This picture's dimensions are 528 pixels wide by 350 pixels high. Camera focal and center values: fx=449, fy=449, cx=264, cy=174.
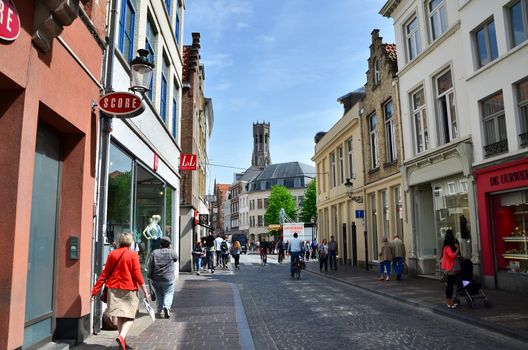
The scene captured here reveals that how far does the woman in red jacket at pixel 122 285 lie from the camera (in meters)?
6.14

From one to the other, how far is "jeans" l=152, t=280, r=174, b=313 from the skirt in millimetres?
2855

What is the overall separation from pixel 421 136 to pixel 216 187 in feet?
354

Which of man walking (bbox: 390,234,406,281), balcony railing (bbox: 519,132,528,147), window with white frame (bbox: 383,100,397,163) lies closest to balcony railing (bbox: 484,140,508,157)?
balcony railing (bbox: 519,132,528,147)

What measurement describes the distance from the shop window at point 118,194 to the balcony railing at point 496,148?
33.1ft

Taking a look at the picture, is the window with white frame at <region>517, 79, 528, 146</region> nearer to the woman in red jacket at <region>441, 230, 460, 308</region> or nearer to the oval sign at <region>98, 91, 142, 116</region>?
the woman in red jacket at <region>441, 230, 460, 308</region>

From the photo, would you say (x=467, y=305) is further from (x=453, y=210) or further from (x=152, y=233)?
(x=152, y=233)

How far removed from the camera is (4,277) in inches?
189

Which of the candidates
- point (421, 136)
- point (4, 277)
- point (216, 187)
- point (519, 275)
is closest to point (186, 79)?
point (421, 136)

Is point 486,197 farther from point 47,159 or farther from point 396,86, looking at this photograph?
point 47,159

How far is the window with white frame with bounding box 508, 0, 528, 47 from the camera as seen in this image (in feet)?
38.9

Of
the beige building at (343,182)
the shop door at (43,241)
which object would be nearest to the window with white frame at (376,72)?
the beige building at (343,182)

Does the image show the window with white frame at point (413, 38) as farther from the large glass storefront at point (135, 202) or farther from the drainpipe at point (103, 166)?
the drainpipe at point (103, 166)

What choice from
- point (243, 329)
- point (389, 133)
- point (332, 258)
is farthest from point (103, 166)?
point (332, 258)

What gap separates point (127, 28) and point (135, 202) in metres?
4.06
